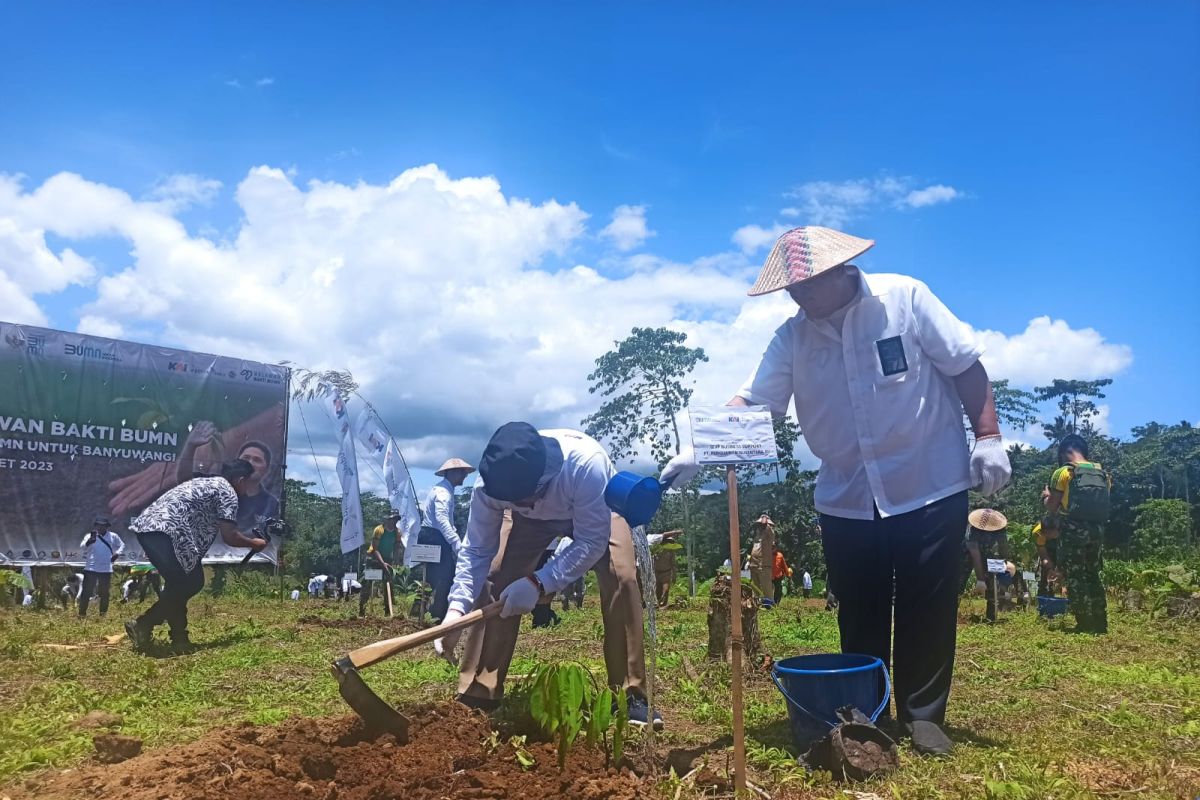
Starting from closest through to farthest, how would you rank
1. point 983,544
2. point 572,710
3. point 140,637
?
point 572,710
point 140,637
point 983,544

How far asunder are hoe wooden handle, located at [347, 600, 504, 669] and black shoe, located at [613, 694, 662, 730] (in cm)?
79

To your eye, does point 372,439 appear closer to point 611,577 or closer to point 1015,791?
point 611,577

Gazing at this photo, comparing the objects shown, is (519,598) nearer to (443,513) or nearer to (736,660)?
(736,660)

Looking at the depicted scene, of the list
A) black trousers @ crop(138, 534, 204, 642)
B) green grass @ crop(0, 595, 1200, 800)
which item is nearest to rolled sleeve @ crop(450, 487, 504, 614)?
green grass @ crop(0, 595, 1200, 800)

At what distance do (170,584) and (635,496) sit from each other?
5.89m

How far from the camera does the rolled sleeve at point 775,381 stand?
411 cm

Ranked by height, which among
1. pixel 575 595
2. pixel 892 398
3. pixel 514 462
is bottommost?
pixel 575 595

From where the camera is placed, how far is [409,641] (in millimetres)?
3389

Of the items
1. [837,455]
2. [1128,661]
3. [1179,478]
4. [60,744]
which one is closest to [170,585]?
[60,744]

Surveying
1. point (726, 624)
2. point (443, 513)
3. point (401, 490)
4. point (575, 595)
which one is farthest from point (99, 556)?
point (726, 624)

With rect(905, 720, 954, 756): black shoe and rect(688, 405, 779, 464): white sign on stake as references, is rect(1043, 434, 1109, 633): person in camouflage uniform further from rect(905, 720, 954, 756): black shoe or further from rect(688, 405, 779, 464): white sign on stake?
rect(688, 405, 779, 464): white sign on stake

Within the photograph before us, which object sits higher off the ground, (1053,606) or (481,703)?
(481,703)

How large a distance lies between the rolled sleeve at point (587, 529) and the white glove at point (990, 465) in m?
1.59

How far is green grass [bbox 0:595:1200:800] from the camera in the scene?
3150mm
